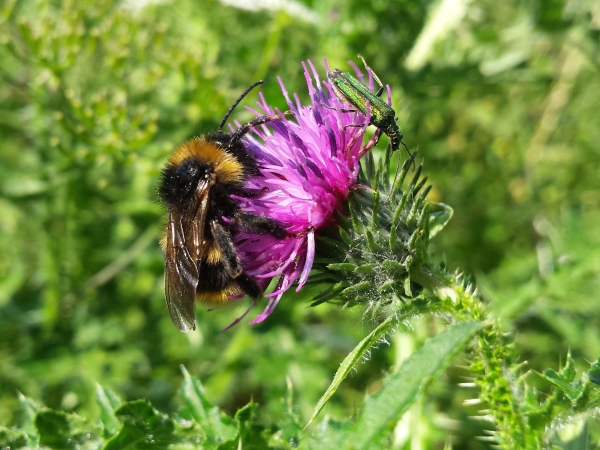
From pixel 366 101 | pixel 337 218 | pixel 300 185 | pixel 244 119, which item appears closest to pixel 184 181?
pixel 300 185

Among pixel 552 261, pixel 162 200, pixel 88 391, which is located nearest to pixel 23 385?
pixel 88 391

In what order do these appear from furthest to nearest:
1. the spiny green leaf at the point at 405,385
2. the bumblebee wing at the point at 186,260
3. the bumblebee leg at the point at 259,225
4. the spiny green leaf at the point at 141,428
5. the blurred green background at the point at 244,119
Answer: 1. the blurred green background at the point at 244,119
2. the bumblebee leg at the point at 259,225
3. the bumblebee wing at the point at 186,260
4. the spiny green leaf at the point at 141,428
5. the spiny green leaf at the point at 405,385

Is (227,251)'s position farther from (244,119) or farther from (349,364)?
(244,119)

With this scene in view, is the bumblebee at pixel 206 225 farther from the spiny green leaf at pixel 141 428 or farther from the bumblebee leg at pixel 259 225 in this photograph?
the spiny green leaf at pixel 141 428

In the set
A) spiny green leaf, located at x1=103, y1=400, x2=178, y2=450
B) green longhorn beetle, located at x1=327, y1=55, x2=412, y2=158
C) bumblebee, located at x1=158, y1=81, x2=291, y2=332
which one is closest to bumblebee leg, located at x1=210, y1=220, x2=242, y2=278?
bumblebee, located at x1=158, y1=81, x2=291, y2=332

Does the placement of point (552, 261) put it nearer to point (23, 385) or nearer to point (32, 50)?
point (32, 50)

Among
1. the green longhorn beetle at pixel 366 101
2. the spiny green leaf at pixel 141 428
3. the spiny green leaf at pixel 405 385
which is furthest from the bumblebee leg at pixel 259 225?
the spiny green leaf at pixel 405 385
